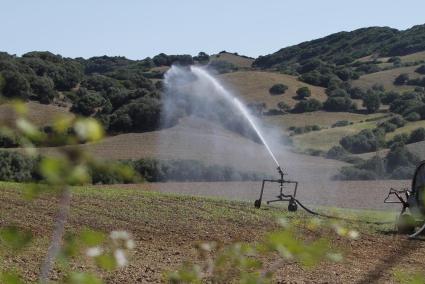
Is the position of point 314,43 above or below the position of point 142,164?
above

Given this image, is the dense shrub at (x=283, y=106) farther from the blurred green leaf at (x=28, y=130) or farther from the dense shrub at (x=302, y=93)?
the blurred green leaf at (x=28, y=130)

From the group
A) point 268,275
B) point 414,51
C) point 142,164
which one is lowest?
point 142,164

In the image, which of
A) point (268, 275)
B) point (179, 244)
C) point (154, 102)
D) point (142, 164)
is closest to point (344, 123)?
point (154, 102)

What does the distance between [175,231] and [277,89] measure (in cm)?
5494

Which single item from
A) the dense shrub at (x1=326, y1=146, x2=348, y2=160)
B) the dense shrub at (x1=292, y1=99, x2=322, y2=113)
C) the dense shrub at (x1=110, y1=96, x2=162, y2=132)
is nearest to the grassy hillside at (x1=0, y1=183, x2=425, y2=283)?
the dense shrub at (x1=326, y1=146, x2=348, y2=160)

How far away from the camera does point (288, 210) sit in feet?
63.9

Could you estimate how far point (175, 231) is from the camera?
47.7ft

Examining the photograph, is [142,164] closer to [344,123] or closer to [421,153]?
[421,153]

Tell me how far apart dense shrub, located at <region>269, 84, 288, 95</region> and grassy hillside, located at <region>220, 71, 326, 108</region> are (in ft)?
0.98

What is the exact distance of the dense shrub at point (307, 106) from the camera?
64425 millimetres

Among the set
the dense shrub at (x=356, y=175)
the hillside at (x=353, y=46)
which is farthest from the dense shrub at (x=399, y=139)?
the hillside at (x=353, y=46)

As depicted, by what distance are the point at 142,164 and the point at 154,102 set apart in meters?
15.0

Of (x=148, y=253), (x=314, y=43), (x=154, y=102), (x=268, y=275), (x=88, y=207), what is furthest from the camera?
(x=314, y=43)

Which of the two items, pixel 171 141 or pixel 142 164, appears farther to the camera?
pixel 171 141
